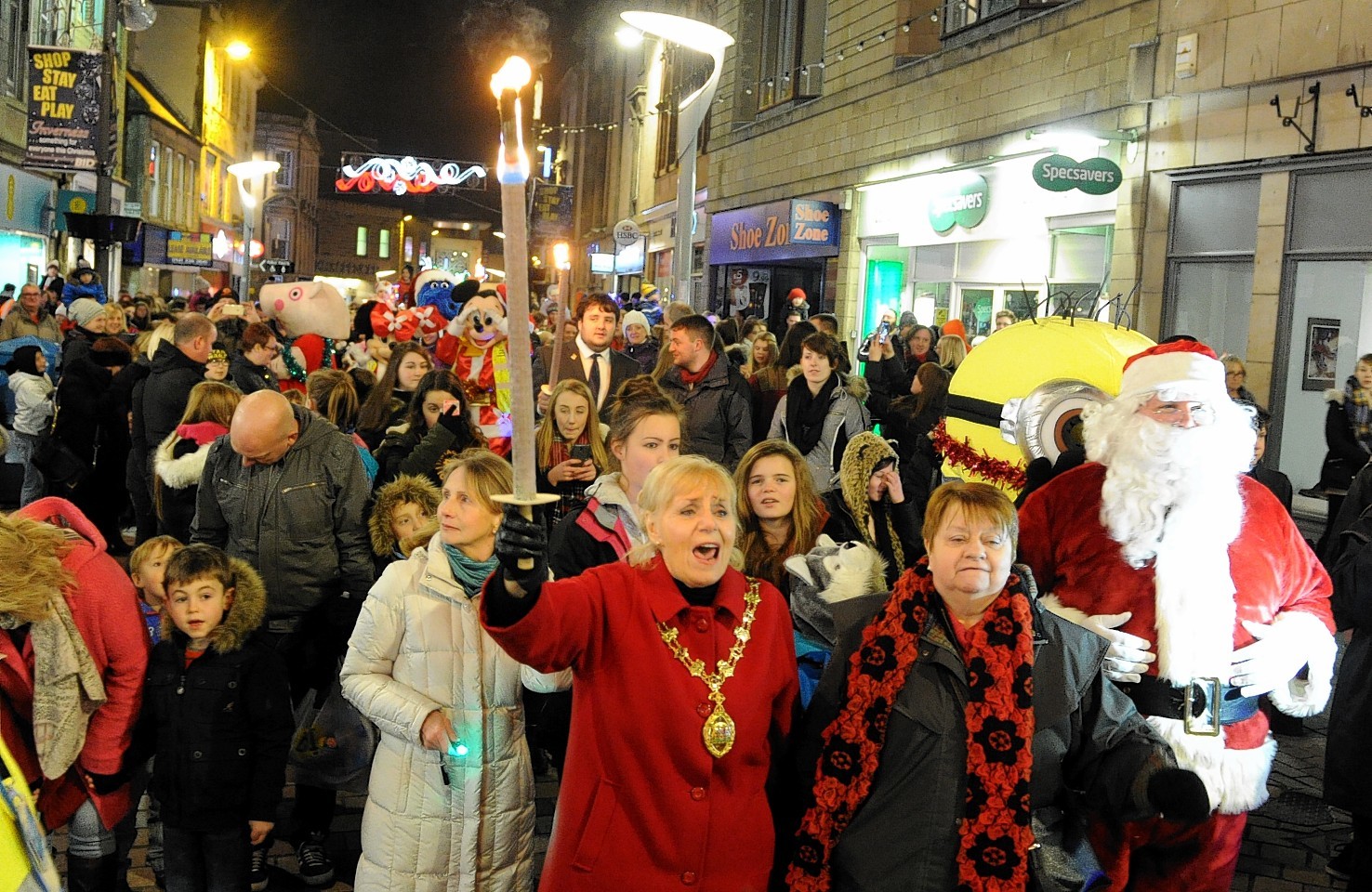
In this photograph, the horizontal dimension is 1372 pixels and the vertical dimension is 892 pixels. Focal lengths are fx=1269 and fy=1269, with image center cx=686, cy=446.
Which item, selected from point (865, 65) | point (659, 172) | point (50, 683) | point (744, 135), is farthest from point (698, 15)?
point (50, 683)

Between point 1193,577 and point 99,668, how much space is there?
135 inches

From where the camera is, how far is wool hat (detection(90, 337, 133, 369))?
10023mm

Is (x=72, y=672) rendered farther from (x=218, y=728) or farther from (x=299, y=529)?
(x=299, y=529)

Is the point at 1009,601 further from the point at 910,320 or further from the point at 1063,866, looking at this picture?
the point at 910,320

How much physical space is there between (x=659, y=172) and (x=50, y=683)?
31.7 meters

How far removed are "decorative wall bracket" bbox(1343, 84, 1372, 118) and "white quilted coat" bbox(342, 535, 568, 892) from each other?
9.03m

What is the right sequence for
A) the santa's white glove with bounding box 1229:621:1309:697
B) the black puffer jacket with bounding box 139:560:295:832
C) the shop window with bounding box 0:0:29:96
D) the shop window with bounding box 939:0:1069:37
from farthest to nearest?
the shop window with bounding box 0:0:29:96
the shop window with bounding box 939:0:1069:37
the black puffer jacket with bounding box 139:560:295:832
the santa's white glove with bounding box 1229:621:1309:697

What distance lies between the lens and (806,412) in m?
8.02

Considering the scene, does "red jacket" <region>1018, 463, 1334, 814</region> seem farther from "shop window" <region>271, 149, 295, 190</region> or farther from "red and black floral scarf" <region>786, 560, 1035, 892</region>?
→ "shop window" <region>271, 149, 295, 190</region>

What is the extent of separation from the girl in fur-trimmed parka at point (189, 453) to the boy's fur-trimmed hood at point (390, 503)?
1313 millimetres

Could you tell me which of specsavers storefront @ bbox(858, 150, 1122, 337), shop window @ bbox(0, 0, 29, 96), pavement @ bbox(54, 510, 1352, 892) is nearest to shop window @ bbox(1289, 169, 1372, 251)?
specsavers storefront @ bbox(858, 150, 1122, 337)

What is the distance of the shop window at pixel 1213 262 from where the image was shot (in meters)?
11.6

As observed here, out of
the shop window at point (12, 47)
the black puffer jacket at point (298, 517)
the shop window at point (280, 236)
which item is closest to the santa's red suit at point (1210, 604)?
the black puffer jacket at point (298, 517)

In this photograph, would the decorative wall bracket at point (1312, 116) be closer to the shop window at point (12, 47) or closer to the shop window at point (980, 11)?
the shop window at point (980, 11)
